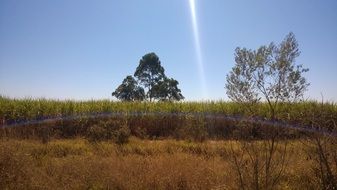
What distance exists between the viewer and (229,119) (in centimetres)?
2323

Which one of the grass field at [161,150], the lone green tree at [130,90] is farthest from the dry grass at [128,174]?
the lone green tree at [130,90]

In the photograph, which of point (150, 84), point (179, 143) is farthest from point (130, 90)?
point (179, 143)

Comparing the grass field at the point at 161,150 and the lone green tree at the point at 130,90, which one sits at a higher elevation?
the lone green tree at the point at 130,90

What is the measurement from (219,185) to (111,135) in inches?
391

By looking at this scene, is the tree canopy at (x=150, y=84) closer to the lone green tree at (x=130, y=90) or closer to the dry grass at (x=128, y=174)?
the lone green tree at (x=130, y=90)

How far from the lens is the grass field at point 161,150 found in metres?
9.09

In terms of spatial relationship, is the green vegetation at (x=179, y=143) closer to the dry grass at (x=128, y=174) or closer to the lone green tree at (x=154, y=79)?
the dry grass at (x=128, y=174)

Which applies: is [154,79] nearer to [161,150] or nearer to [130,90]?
[130,90]

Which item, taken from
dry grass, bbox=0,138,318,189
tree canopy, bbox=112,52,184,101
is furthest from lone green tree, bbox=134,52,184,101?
dry grass, bbox=0,138,318,189

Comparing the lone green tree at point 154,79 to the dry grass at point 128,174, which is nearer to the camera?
the dry grass at point 128,174

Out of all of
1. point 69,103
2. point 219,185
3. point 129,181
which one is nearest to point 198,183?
point 219,185

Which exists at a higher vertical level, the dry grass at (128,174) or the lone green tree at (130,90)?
the lone green tree at (130,90)

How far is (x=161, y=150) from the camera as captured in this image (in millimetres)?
15438

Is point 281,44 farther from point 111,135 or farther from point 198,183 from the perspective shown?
point 111,135
